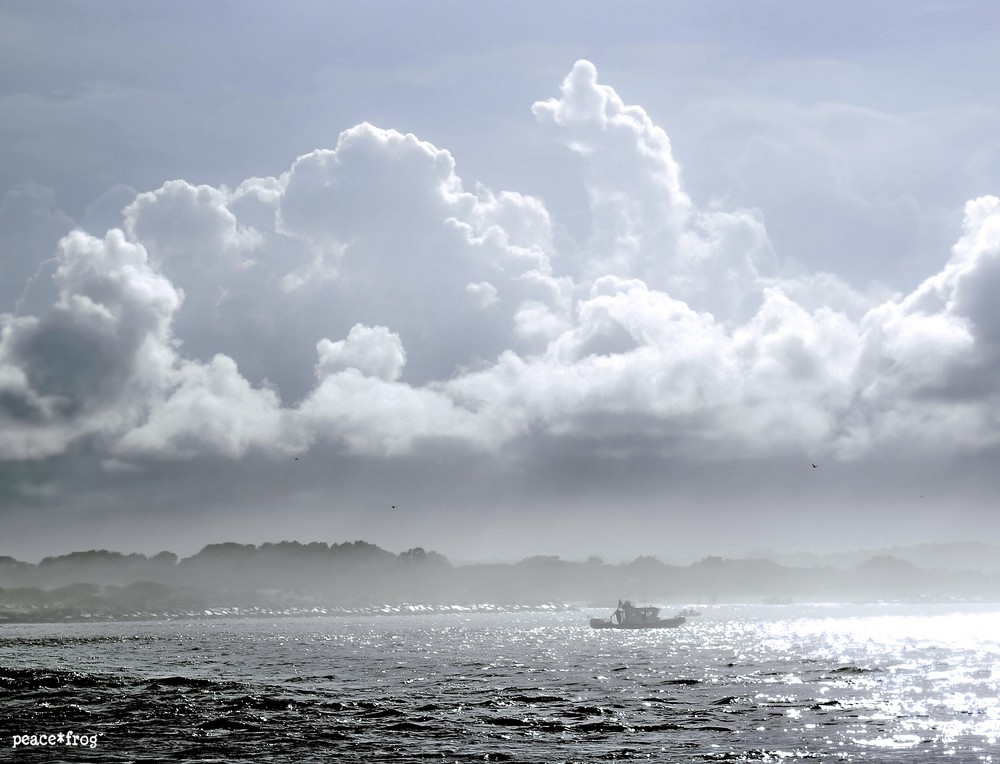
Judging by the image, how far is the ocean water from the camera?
51.0 meters

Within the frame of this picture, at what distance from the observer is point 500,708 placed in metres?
68.4

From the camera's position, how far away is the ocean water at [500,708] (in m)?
51.0

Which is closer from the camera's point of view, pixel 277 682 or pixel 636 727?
pixel 636 727

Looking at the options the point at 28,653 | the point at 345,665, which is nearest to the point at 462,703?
the point at 345,665

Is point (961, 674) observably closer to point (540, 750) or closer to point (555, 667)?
point (555, 667)

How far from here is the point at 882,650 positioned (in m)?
142

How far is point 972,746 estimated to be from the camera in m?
51.9

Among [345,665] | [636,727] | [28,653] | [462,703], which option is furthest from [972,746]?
[28,653]

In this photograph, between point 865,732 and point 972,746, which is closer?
point 972,746

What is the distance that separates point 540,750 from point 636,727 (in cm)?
989

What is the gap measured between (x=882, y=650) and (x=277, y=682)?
9503 cm

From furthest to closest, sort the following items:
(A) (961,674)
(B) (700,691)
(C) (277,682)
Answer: (A) (961,674) < (C) (277,682) < (B) (700,691)

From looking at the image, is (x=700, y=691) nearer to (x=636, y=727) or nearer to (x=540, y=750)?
(x=636, y=727)

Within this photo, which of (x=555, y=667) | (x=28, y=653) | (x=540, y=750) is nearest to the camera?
(x=540, y=750)
